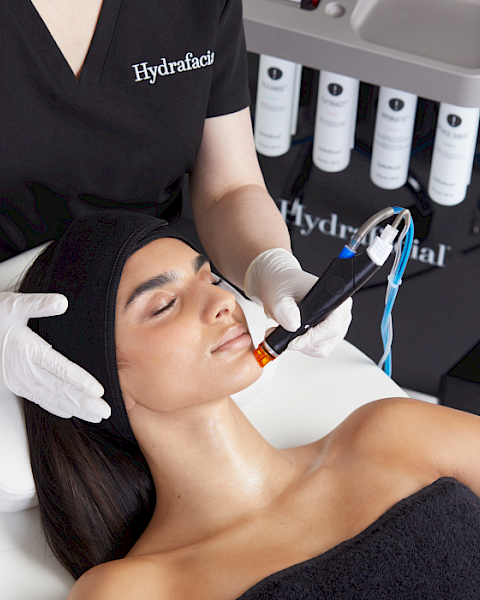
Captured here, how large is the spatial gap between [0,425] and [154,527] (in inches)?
13.8

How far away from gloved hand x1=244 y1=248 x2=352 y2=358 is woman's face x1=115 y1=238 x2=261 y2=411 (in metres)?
0.08

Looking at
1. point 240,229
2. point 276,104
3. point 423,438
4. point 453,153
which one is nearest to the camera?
point 423,438

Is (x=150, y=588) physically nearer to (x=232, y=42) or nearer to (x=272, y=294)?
(x=272, y=294)

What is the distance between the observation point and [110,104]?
1.26 m

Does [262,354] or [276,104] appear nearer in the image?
[262,354]

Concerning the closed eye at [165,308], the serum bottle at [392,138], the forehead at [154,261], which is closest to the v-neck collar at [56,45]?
the forehead at [154,261]

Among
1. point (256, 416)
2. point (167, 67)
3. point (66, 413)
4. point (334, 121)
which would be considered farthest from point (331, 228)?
point (66, 413)

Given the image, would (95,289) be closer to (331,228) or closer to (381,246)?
(381,246)

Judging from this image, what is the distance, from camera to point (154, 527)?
122 centimetres

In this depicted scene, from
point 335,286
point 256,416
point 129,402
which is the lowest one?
point 256,416

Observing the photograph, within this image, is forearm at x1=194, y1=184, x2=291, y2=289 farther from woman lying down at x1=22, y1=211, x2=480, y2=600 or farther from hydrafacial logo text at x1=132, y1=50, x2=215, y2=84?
hydrafacial logo text at x1=132, y1=50, x2=215, y2=84

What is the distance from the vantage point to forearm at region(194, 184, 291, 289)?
1369 mm

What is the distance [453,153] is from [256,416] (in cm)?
81

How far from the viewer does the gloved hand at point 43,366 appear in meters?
1.10
